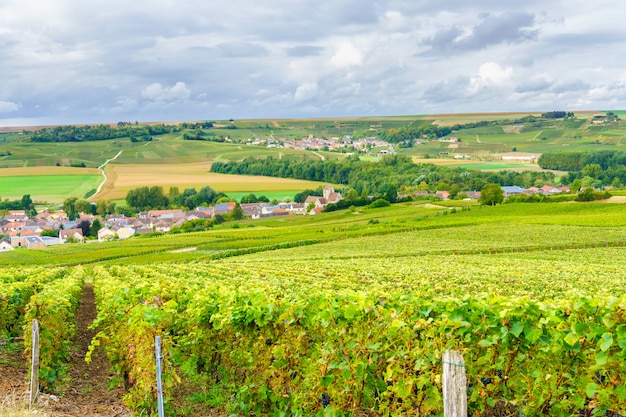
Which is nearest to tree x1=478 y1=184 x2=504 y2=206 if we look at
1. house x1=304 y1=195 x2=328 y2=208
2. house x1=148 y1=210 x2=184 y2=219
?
house x1=304 y1=195 x2=328 y2=208

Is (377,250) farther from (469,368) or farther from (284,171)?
(284,171)

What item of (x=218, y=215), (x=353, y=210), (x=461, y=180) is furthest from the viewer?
(x=461, y=180)

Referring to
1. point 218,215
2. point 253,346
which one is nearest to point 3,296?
point 253,346

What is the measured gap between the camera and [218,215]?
118 meters

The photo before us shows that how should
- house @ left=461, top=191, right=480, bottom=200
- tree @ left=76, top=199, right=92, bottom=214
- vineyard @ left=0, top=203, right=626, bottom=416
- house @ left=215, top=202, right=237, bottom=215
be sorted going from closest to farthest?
vineyard @ left=0, top=203, right=626, bottom=416 < house @ left=215, top=202, right=237, bottom=215 < tree @ left=76, top=199, right=92, bottom=214 < house @ left=461, top=191, right=480, bottom=200

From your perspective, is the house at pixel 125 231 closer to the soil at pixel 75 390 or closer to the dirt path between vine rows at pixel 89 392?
the dirt path between vine rows at pixel 89 392

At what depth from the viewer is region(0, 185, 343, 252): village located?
113181mm

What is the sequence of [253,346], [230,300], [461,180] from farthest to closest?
1. [461,180]
2. [230,300]
3. [253,346]

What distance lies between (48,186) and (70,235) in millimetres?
60258

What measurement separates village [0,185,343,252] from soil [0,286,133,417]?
98257 millimetres

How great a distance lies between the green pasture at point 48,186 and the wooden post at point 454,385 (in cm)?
15976

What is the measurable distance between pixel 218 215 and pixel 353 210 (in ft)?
100

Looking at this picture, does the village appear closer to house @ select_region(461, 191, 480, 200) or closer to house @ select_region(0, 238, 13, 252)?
house @ select_region(0, 238, 13, 252)

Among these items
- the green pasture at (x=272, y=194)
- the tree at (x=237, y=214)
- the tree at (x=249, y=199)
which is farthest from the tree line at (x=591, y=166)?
the tree at (x=237, y=214)
